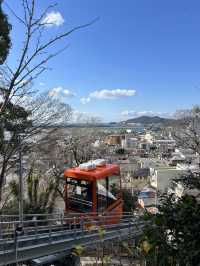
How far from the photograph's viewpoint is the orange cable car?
1441 cm

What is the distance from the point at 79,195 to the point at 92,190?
964 millimetres

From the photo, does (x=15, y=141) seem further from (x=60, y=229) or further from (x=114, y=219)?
(x=114, y=219)

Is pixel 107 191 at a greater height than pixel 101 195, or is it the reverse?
pixel 107 191

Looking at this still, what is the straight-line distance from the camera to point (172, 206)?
4262 millimetres

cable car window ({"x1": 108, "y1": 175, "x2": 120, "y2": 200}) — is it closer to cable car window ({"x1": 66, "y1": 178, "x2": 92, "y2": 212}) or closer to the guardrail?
cable car window ({"x1": 66, "y1": 178, "x2": 92, "y2": 212})

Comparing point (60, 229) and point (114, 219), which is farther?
point (114, 219)

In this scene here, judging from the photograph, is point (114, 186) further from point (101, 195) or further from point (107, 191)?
point (101, 195)

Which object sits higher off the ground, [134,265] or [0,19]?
[0,19]

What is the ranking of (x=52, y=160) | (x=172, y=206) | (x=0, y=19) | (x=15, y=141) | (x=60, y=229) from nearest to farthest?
(x=172, y=206), (x=0, y=19), (x=60, y=229), (x=15, y=141), (x=52, y=160)

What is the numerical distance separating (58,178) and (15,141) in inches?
524

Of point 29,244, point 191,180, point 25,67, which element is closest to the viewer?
point 25,67

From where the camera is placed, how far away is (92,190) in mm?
14359

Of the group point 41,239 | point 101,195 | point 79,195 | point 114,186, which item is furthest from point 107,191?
point 41,239

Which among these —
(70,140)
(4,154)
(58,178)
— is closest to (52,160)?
(58,178)
